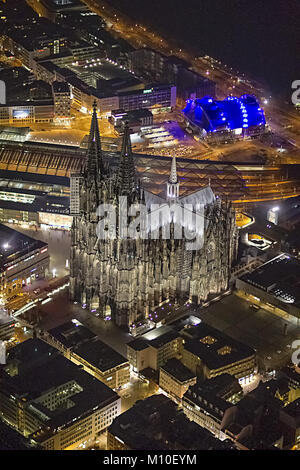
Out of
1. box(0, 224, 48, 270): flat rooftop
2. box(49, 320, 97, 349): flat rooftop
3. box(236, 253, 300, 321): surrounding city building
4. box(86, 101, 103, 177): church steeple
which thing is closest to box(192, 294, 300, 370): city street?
box(236, 253, 300, 321): surrounding city building

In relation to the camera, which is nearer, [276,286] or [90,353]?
[90,353]

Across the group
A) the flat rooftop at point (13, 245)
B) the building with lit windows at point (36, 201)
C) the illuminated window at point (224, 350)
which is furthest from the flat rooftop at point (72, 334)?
the building with lit windows at point (36, 201)

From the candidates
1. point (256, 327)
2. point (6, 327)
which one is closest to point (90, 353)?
point (6, 327)

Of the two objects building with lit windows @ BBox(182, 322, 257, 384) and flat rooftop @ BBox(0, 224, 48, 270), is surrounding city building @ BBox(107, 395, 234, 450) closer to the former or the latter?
building with lit windows @ BBox(182, 322, 257, 384)

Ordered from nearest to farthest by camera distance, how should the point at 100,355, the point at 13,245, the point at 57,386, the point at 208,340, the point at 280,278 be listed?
the point at 57,386
the point at 100,355
the point at 208,340
the point at 280,278
the point at 13,245

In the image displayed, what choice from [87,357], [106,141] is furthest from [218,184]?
[87,357]

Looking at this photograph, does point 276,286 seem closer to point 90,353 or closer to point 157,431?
point 90,353

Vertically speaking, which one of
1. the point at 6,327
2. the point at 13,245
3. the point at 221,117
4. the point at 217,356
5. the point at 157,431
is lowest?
the point at 157,431
